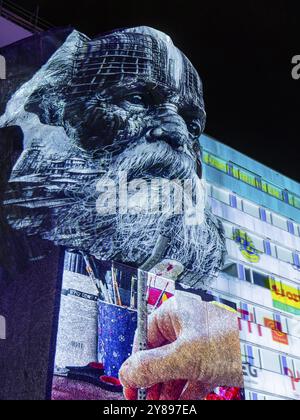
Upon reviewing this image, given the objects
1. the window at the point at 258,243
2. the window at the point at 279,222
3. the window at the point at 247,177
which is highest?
the window at the point at 247,177

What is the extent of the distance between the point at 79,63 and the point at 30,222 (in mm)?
4299

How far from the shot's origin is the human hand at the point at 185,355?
1277 centimetres

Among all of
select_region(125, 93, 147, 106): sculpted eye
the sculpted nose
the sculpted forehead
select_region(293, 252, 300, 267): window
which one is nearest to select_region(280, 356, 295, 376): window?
select_region(293, 252, 300, 267): window

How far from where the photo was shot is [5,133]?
13.8 m

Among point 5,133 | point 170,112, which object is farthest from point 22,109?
point 170,112

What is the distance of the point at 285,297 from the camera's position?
21797 millimetres

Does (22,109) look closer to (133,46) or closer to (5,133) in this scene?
(5,133)

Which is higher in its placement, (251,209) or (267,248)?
(251,209)

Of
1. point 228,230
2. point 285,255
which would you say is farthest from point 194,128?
point 285,255

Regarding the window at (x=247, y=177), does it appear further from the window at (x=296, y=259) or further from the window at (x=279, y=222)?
the window at (x=296, y=259)

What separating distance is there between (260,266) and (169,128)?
7778mm

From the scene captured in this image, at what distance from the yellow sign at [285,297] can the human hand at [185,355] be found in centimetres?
582

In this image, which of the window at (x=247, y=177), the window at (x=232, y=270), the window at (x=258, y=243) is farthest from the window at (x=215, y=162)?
the window at (x=232, y=270)

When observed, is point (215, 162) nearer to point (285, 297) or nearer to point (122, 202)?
point (285, 297)
